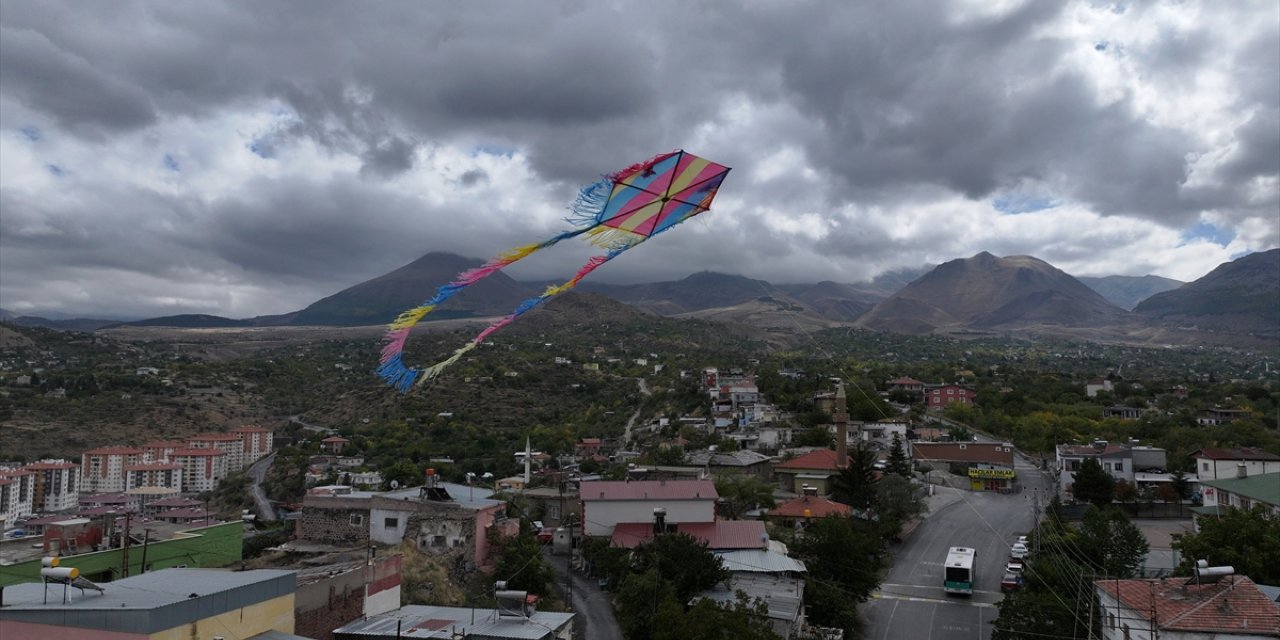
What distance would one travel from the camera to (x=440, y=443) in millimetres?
67500

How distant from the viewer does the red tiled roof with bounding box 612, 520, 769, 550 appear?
1071 inches

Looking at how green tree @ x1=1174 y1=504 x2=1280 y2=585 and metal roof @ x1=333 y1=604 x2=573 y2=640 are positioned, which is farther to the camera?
green tree @ x1=1174 y1=504 x2=1280 y2=585

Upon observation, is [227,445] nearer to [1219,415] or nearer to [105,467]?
[105,467]

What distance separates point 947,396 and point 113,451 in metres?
76.1

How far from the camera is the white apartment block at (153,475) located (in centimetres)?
6956

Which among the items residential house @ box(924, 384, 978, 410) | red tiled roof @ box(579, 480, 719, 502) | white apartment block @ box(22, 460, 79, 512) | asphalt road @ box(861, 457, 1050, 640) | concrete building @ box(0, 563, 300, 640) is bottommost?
white apartment block @ box(22, 460, 79, 512)

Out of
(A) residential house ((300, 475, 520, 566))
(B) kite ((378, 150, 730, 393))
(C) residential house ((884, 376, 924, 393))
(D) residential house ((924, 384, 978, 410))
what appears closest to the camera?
(B) kite ((378, 150, 730, 393))

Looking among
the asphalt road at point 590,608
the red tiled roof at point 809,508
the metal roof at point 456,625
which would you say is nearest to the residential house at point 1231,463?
the red tiled roof at point 809,508

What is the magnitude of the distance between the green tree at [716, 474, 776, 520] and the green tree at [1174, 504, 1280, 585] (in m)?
17.5

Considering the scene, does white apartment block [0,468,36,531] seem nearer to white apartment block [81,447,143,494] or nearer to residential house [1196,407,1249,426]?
white apartment block [81,447,143,494]

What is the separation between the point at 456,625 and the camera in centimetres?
1466

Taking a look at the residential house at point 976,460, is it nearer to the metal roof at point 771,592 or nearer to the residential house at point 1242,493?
the residential house at point 1242,493

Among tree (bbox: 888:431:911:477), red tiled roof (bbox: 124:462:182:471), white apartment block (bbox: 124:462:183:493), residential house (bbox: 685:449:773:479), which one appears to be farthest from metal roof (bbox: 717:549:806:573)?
red tiled roof (bbox: 124:462:182:471)

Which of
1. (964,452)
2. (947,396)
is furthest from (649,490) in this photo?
(947,396)
